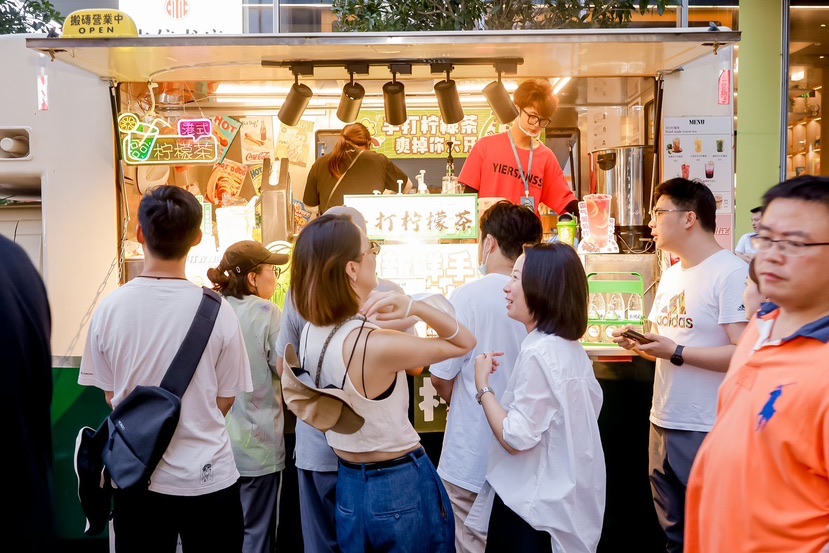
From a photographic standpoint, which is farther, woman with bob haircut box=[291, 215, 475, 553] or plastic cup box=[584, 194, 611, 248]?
plastic cup box=[584, 194, 611, 248]

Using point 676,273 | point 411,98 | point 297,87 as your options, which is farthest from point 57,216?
point 676,273

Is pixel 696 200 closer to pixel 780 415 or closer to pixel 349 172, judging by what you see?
pixel 780 415

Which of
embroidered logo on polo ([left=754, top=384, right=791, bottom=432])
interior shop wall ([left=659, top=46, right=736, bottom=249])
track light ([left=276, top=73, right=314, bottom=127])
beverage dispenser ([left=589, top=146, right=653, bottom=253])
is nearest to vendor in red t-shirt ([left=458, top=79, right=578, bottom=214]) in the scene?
beverage dispenser ([left=589, top=146, right=653, bottom=253])

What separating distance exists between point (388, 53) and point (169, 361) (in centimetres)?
290

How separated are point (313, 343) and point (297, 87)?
3.38 metres

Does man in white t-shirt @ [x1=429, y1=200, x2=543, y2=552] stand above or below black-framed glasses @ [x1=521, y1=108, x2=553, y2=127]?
below

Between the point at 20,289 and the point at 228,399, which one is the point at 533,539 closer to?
the point at 228,399

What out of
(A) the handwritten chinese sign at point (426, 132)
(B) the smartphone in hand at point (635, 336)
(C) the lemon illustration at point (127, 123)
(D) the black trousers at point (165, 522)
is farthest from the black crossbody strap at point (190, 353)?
(A) the handwritten chinese sign at point (426, 132)

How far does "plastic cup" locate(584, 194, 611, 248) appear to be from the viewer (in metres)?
5.34

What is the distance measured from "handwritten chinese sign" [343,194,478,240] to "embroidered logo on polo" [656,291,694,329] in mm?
1436

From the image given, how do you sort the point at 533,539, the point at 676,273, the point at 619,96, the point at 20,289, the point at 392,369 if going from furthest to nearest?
the point at 619,96
the point at 676,273
the point at 533,539
the point at 392,369
the point at 20,289

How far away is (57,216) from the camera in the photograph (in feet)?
19.5

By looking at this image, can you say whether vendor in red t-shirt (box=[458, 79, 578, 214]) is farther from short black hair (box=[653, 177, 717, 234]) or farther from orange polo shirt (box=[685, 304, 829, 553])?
orange polo shirt (box=[685, 304, 829, 553])

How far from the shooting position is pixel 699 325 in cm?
383
